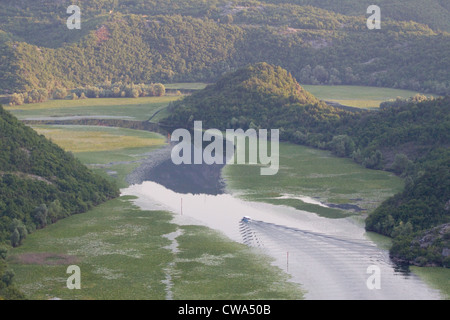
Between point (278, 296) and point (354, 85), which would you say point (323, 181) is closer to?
point (278, 296)

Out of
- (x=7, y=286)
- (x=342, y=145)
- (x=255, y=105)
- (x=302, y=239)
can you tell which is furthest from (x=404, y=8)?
(x=7, y=286)

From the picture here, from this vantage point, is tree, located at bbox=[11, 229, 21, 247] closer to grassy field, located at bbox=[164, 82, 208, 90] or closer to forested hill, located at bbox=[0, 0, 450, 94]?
forested hill, located at bbox=[0, 0, 450, 94]

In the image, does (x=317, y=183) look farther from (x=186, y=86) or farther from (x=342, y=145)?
(x=186, y=86)

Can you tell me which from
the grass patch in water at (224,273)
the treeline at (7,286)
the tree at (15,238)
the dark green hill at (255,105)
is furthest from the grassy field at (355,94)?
the treeline at (7,286)

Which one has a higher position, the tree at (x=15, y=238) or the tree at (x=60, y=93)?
the tree at (x=60, y=93)

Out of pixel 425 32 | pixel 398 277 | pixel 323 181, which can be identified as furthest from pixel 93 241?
pixel 425 32

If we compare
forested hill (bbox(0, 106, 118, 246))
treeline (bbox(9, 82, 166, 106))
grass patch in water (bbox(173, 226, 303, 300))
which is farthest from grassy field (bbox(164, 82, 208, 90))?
grass patch in water (bbox(173, 226, 303, 300))

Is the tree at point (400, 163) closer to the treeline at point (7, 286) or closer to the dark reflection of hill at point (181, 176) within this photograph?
the dark reflection of hill at point (181, 176)
